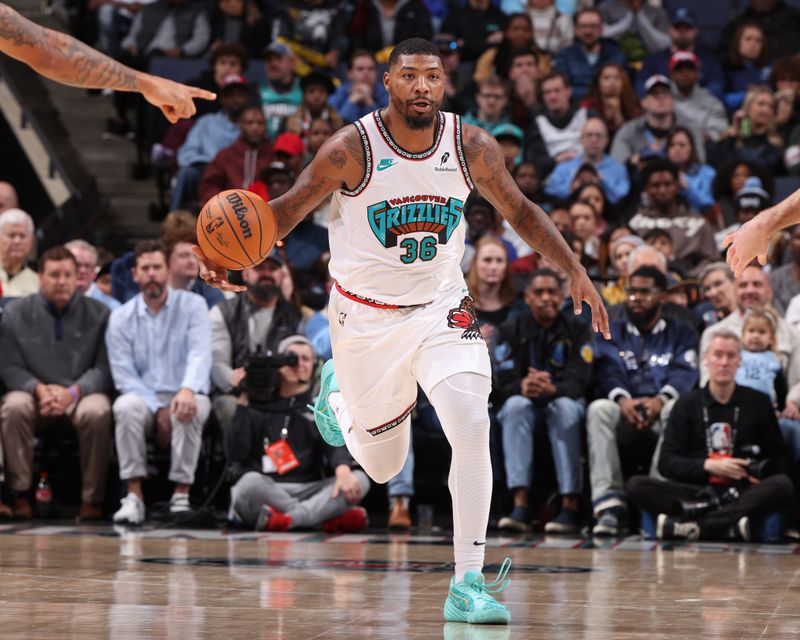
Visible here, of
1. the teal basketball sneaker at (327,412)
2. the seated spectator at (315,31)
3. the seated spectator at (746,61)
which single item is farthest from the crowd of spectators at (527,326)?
the teal basketball sneaker at (327,412)

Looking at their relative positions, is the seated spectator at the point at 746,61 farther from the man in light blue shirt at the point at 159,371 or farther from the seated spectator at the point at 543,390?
the man in light blue shirt at the point at 159,371

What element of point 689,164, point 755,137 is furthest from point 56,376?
point 755,137

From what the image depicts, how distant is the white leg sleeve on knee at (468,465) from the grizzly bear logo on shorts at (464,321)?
0.26 meters

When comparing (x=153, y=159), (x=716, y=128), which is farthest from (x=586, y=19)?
(x=153, y=159)

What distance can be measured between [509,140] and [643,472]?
13.4 feet

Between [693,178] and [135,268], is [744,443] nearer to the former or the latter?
[693,178]

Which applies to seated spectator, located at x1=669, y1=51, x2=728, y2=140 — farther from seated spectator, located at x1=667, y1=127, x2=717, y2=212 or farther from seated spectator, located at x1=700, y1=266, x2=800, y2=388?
seated spectator, located at x1=700, y1=266, x2=800, y2=388

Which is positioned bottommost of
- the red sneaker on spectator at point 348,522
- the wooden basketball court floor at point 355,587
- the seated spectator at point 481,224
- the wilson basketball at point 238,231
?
the wooden basketball court floor at point 355,587

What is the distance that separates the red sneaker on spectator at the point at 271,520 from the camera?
30.5 ft

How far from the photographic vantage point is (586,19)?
14.3 meters

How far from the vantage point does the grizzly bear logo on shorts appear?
5.54 metres

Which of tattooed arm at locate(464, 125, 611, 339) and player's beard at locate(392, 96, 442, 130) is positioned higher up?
player's beard at locate(392, 96, 442, 130)

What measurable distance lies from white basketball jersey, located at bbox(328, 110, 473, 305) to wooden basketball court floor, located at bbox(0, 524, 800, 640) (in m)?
1.37

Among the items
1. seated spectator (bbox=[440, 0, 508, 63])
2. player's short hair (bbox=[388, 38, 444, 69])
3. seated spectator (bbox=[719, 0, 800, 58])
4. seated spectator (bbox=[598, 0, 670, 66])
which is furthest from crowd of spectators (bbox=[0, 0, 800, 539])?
player's short hair (bbox=[388, 38, 444, 69])
